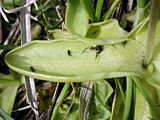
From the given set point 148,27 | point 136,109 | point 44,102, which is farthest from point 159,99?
point 44,102

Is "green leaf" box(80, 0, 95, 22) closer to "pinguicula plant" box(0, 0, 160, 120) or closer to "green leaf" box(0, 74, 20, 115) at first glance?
"pinguicula plant" box(0, 0, 160, 120)

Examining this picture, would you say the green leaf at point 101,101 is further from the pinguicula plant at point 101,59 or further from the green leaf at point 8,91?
the green leaf at point 8,91

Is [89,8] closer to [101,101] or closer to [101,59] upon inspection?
[101,59]

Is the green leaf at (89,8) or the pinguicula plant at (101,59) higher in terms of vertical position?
the green leaf at (89,8)

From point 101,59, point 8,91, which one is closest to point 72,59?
point 101,59

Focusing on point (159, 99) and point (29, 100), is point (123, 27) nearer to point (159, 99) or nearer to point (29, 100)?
point (159, 99)

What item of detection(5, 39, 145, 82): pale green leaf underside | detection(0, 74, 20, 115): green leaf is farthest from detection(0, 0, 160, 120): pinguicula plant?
detection(0, 74, 20, 115): green leaf

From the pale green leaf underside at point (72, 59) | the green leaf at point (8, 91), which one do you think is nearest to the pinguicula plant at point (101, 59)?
the pale green leaf underside at point (72, 59)
